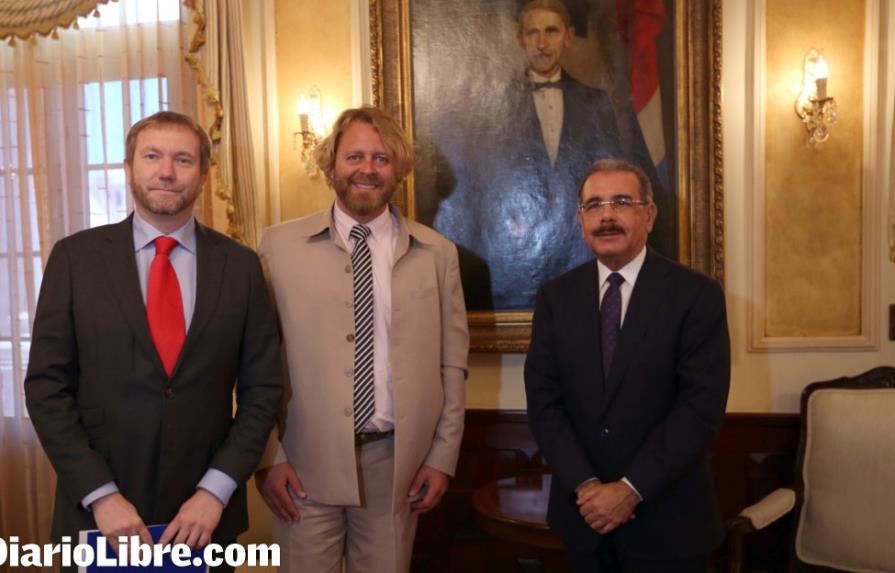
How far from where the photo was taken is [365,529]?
2.24 m

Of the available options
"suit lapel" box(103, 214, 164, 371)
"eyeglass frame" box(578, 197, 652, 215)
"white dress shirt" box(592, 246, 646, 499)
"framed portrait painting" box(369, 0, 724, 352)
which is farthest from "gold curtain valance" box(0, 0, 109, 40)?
"white dress shirt" box(592, 246, 646, 499)

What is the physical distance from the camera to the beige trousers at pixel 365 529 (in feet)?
7.29

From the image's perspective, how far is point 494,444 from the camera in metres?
3.36

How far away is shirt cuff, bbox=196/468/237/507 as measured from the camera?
1.87m

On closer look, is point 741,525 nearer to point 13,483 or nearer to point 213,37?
point 213,37

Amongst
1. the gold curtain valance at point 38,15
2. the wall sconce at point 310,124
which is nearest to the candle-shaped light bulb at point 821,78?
the wall sconce at point 310,124

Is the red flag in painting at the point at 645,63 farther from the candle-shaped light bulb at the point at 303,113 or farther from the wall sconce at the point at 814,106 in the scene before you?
the candle-shaped light bulb at the point at 303,113

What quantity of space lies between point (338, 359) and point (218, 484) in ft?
1.67

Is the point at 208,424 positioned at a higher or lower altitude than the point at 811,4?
lower

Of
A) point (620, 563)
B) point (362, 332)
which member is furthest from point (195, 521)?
point (620, 563)

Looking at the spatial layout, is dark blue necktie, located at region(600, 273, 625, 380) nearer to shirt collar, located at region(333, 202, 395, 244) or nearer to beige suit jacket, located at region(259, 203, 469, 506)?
beige suit jacket, located at region(259, 203, 469, 506)

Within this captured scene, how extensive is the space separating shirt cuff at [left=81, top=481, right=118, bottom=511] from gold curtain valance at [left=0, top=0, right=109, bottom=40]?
251 centimetres

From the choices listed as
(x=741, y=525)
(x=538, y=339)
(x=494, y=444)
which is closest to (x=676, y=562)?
(x=538, y=339)

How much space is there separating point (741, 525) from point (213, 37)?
2.95 metres
